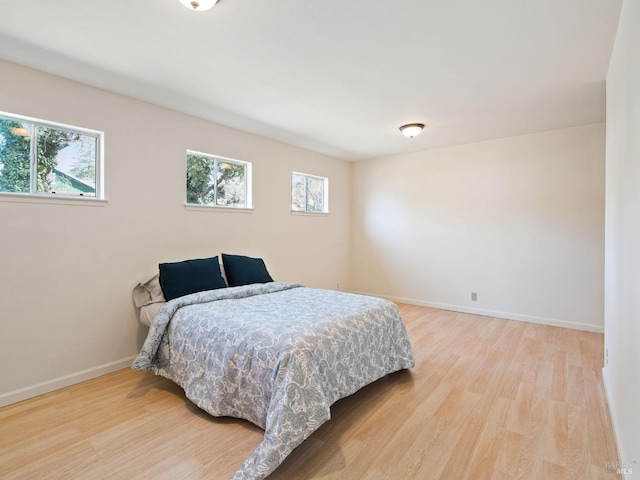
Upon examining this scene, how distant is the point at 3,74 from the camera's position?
7.50 ft

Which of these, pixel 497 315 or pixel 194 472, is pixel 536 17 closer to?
pixel 194 472

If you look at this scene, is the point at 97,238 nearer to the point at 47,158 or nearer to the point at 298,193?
the point at 47,158

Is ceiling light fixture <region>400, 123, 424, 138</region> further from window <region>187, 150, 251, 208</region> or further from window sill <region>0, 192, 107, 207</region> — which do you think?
window sill <region>0, 192, 107, 207</region>

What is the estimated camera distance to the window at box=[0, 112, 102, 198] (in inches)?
94.0

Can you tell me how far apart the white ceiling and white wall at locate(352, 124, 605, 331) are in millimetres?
726

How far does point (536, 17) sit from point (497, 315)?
363cm

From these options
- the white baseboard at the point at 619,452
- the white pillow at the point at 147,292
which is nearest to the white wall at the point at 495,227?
the white baseboard at the point at 619,452

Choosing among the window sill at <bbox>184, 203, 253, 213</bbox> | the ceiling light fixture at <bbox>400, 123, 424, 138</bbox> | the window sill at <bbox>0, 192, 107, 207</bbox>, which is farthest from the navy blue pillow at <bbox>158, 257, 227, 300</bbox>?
the ceiling light fixture at <bbox>400, 123, 424, 138</bbox>

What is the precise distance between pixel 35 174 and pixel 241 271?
1844 millimetres

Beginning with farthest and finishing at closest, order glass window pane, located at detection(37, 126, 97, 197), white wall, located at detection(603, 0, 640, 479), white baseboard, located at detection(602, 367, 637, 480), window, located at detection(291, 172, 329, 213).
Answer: window, located at detection(291, 172, 329, 213) → glass window pane, located at detection(37, 126, 97, 197) → white baseboard, located at detection(602, 367, 637, 480) → white wall, located at detection(603, 0, 640, 479)

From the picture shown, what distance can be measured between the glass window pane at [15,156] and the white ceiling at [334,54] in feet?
1.53

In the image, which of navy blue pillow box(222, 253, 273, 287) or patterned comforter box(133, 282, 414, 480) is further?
navy blue pillow box(222, 253, 273, 287)

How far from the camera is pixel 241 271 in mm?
3412

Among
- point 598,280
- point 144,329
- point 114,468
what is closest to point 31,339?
point 144,329
